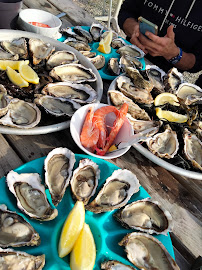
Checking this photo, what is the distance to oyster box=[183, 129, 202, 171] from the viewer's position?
4.05 ft

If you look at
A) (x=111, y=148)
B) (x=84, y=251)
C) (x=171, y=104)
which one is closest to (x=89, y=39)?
(x=171, y=104)

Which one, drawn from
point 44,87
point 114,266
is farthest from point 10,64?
point 114,266

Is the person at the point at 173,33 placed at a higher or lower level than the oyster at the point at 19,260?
higher

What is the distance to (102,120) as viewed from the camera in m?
1.13

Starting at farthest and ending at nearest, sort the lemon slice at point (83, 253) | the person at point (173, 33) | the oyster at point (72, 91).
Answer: the person at point (173, 33), the oyster at point (72, 91), the lemon slice at point (83, 253)

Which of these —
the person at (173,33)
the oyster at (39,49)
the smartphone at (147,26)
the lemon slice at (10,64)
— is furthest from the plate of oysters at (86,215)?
the person at (173,33)

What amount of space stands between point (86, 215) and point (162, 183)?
425 mm

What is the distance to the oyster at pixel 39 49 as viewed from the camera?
1.44 m

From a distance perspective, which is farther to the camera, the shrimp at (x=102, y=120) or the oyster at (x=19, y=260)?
the shrimp at (x=102, y=120)

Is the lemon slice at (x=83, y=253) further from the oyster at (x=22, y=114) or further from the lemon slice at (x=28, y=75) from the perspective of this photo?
the lemon slice at (x=28, y=75)

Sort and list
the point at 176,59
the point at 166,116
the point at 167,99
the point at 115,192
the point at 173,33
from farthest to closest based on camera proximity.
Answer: the point at 176,59 → the point at 173,33 → the point at 167,99 → the point at 166,116 → the point at 115,192

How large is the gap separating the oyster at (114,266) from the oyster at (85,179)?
238 mm

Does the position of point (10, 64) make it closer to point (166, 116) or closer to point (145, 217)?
point (166, 116)

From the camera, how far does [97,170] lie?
1.02m
